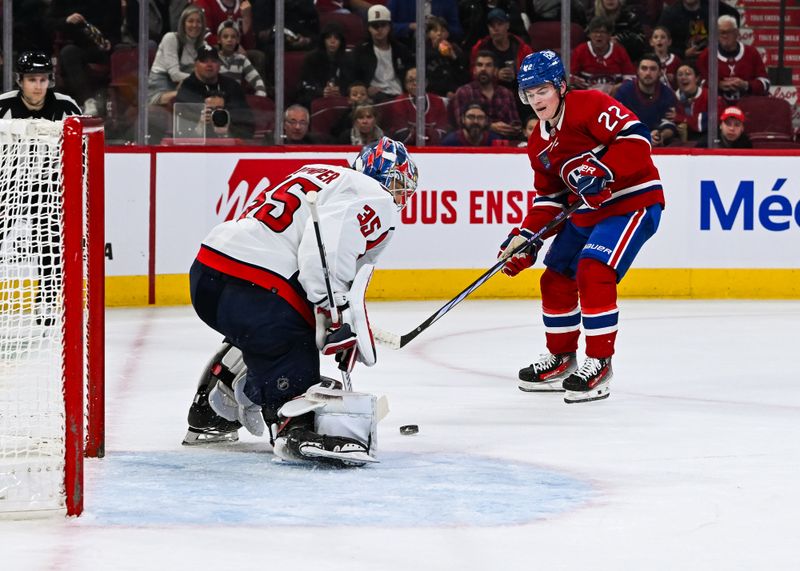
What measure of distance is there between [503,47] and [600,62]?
0.52 meters

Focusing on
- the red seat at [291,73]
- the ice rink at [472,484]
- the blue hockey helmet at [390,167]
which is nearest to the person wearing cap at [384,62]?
the red seat at [291,73]

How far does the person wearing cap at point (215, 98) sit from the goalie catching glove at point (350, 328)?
4170 mm

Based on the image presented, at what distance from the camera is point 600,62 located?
774 centimetres

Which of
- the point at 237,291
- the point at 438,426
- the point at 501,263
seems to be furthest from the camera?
the point at 501,263

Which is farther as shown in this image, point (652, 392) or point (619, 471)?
point (652, 392)

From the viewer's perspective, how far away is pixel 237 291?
327cm

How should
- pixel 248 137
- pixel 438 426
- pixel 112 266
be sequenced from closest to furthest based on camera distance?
pixel 438 426 < pixel 112 266 < pixel 248 137

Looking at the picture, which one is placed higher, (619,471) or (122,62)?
(122,62)

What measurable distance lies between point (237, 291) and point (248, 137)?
13.7 feet

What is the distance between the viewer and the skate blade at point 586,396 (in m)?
4.34

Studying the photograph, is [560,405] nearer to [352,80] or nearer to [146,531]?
[146,531]

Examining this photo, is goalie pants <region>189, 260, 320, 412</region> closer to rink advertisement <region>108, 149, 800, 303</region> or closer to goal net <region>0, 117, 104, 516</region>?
goal net <region>0, 117, 104, 516</region>

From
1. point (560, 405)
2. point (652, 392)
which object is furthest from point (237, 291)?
point (652, 392)

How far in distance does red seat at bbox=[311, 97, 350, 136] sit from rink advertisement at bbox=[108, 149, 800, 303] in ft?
0.81
